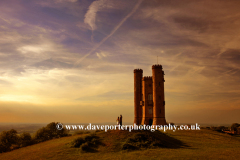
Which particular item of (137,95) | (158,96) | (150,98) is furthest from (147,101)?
(137,95)

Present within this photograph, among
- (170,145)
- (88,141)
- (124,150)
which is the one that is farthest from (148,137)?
(88,141)

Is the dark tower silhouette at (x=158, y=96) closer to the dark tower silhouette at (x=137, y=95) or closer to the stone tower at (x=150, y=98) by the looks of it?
the stone tower at (x=150, y=98)

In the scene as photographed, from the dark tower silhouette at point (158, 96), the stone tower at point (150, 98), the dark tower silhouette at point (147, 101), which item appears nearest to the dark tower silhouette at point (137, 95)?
the stone tower at point (150, 98)

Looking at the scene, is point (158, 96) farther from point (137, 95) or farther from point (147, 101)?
point (137, 95)

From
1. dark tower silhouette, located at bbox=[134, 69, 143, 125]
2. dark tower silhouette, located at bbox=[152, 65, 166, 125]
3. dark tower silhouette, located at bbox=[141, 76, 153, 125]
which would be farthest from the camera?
dark tower silhouette, located at bbox=[134, 69, 143, 125]

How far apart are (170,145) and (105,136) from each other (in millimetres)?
11988

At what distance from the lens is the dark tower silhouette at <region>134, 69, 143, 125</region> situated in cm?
→ 6588

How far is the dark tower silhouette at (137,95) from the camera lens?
65.9 metres

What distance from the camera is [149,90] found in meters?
62.8

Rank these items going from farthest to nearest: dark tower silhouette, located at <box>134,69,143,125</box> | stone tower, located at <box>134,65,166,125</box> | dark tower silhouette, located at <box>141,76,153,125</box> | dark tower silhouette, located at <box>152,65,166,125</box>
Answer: dark tower silhouette, located at <box>134,69,143,125</box> → dark tower silhouette, located at <box>141,76,153,125</box> → stone tower, located at <box>134,65,166,125</box> → dark tower silhouette, located at <box>152,65,166,125</box>

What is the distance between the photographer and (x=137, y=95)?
2628 inches

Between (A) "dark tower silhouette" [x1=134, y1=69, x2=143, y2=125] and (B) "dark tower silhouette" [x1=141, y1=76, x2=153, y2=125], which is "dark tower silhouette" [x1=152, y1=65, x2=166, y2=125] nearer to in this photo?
(B) "dark tower silhouette" [x1=141, y1=76, x2=153, y2=125]

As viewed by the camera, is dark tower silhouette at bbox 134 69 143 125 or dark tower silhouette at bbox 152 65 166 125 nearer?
dark tower silhouette at bbox 152 65 166 125

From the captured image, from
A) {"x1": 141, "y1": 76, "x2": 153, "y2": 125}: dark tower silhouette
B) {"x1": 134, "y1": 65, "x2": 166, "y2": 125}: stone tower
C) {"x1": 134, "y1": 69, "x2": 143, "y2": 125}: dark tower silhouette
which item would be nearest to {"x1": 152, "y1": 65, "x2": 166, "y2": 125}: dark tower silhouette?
{"x1": 134, "y1": 65, "x2": 166, "y2": 125}: stone tower
